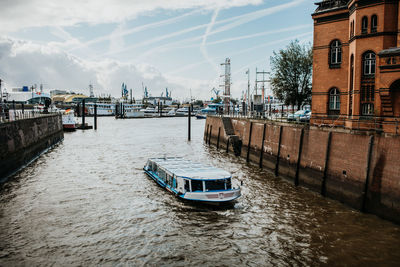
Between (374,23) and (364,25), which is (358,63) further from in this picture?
(374,23)

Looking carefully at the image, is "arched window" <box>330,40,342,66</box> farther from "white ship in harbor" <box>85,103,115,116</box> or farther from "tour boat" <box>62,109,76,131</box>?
"white ship in harbor" <box>85,103,115,116</box>

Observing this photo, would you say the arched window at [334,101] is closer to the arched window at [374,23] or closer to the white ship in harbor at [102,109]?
the arched window at [374,23]

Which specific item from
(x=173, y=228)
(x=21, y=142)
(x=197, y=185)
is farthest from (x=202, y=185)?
(x=21, y=142)

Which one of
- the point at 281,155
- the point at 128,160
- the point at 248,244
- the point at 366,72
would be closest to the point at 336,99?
the point at 366,72

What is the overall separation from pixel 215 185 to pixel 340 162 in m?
7.99

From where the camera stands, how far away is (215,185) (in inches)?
786

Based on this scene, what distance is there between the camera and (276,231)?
1673 cm

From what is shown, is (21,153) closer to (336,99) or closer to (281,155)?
(281,155)

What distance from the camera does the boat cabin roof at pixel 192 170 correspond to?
2025 centimetres

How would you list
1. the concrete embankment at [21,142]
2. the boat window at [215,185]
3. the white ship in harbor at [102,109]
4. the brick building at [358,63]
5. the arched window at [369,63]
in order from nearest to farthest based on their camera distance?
1. the boat window at [215,185]
2. the brick building at [358,63]
3. the arched window at [369,63]
4. the concrete embankment at [21,142]
5. the white ship in harbor at [102,109]

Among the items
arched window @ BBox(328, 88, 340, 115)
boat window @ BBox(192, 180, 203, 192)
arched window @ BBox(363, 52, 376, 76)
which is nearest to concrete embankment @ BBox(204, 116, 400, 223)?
arched window @ BBox(328, 88, 340, 115)

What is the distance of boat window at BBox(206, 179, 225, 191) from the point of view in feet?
65.2

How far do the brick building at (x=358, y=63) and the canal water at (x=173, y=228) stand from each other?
6330 millimetres

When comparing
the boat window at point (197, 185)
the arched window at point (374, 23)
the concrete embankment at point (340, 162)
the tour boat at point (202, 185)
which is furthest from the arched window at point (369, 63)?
the boat window at point (197, 185)
